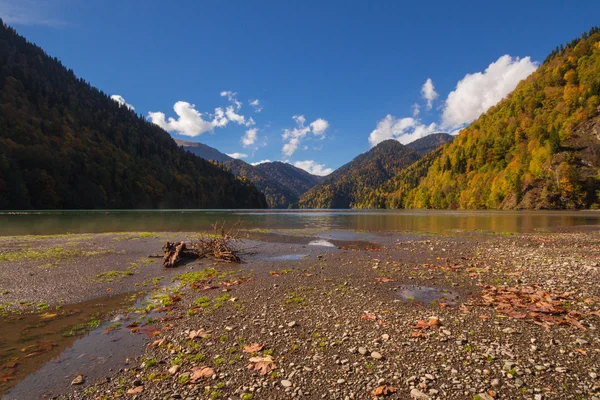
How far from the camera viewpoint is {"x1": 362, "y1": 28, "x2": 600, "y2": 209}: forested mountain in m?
107

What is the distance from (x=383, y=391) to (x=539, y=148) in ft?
514

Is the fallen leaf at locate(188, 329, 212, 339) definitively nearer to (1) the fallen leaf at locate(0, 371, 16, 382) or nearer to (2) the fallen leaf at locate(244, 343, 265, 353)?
(2) the fallen leaf at locate(244, 343, 265, 353)

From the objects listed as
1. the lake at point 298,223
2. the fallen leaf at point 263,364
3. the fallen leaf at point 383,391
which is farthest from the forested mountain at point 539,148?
the fallen leaf at point 263,364

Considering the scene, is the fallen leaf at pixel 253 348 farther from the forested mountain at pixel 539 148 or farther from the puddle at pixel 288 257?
the forested mountain at pixel 539 148

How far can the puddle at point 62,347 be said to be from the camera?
696 cm

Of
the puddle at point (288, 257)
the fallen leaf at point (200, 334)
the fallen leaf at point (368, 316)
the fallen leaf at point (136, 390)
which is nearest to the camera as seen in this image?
the fallen leaf at point (136, 390)

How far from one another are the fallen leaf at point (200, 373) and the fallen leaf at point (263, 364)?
→ 3.13ft

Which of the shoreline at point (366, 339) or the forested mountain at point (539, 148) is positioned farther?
the forested mountain at point (539, 148)

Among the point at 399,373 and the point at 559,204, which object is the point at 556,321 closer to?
the point at 399,373

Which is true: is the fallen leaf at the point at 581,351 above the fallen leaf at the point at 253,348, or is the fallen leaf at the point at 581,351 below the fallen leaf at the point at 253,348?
above

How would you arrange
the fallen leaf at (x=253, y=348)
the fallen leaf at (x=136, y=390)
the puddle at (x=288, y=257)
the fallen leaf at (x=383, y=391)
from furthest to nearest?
the puddle at (x=288, y=257) < the fallen leaf at (x=253, y=348) < the fallen leaf at (x=136, y=390) < the fallen leaf at (x=383, y=391)

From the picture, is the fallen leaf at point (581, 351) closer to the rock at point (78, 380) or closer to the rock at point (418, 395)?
the rock at point (418, 395)

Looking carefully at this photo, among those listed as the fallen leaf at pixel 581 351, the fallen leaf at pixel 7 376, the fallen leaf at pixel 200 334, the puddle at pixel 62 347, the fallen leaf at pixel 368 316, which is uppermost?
the fallen leaf at pixel 581 351

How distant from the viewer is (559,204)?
108 m
